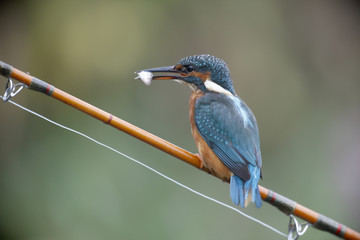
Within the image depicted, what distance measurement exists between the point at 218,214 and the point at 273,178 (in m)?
0.62

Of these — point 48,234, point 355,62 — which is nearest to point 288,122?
point 355,62

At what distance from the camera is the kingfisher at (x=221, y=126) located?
2.23 m

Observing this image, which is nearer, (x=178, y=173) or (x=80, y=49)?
(x=178, y=173)

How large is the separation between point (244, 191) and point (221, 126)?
0.39 m

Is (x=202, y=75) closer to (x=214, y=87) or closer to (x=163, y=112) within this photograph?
(x=214, y=87)

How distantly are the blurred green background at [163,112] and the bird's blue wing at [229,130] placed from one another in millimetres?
→ 1263

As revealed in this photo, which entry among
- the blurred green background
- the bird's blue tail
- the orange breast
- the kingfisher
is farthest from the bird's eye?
the blurred green background

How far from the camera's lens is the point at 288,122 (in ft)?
14.5

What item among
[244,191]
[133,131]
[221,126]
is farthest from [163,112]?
[133,131]

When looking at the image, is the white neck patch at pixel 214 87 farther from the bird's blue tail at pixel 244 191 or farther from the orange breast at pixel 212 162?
the bird's blue tail at pixel 244 191

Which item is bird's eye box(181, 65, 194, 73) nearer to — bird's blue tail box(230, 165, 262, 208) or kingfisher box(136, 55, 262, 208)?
kingfisher box(136, 55, 262, 208)

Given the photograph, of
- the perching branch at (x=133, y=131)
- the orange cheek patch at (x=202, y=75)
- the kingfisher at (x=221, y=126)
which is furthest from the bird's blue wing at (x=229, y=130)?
the perching branch at (x=133, y=131)

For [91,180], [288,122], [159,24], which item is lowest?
[91,180]

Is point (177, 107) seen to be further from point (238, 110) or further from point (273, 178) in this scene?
point (238, 110)
